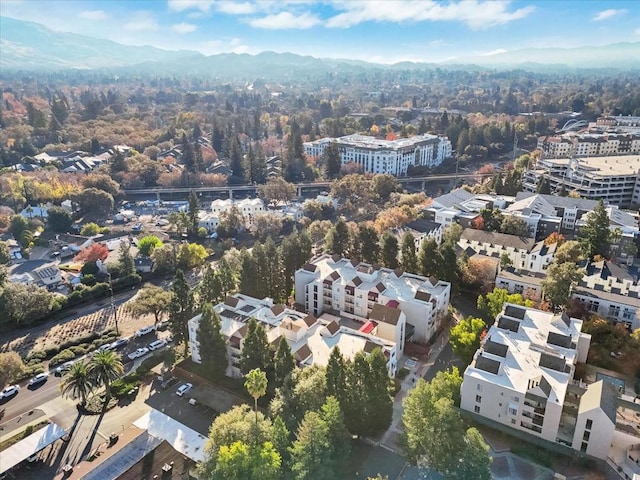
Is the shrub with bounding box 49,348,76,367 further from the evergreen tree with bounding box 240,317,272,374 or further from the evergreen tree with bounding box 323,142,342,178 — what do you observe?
the evergreen tree with bounding box 323,142,342,178

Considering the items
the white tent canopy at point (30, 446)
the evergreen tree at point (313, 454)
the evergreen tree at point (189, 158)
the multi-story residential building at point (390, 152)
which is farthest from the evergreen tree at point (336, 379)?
the evergreen tree at point (189, 158)

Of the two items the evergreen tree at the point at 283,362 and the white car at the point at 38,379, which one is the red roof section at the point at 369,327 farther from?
the white car at the point at 38,379

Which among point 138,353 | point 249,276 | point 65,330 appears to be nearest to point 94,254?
point 65,330

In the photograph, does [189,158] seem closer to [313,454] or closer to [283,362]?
[283,362]

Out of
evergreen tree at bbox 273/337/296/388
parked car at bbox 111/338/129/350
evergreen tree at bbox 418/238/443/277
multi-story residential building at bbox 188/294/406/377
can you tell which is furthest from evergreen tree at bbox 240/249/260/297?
evergreen tree at bbox 418/238/443/277

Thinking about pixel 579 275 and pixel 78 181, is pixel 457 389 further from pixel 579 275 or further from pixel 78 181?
pixel 78 181

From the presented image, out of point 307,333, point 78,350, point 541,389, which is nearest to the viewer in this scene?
point 541,389
